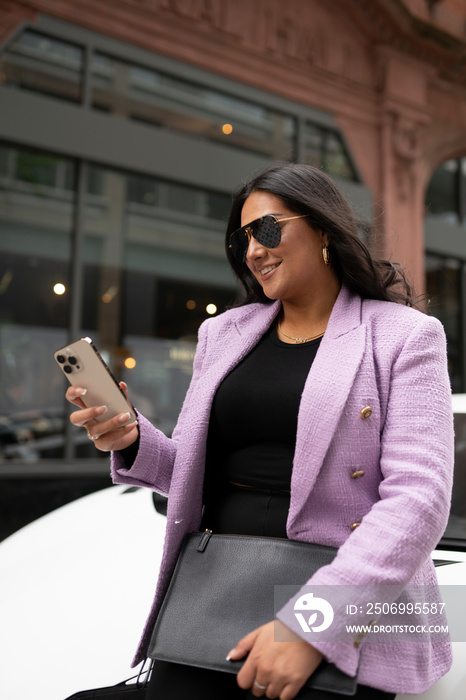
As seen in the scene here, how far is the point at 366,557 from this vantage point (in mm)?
1271

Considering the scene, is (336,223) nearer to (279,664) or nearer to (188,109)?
(279,664)

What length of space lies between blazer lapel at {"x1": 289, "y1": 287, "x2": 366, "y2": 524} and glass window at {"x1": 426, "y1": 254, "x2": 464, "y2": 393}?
8658 mm

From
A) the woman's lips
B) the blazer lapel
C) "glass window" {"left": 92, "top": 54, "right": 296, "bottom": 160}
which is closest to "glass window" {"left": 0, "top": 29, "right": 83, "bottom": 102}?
"glass window" {"left": 92, "top": 54, "right": 296, "bottom": 160}

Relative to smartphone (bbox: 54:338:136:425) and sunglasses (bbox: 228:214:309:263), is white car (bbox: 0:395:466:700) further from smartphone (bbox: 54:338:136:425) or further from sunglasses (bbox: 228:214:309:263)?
sunglasses (bbox: 228:214:309:263)

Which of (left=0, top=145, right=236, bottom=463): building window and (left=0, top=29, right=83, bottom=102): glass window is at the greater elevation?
(left=0, top=29, right=83, bottom=102): glass window

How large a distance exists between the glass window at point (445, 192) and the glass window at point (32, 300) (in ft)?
19.8

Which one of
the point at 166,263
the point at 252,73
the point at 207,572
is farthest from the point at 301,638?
the point at 252,73

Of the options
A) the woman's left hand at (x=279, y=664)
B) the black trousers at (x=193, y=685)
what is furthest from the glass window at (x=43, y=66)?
the woman's left hand at (x=279, y=664)

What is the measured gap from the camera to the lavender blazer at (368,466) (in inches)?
50.6

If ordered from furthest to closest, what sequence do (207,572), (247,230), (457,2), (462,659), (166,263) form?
(457,2) → (166,263) → (247,230) → (462,659) → (207,572)

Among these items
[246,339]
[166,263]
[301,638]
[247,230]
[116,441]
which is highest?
[166,263]

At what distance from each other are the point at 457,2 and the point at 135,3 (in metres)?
5.47

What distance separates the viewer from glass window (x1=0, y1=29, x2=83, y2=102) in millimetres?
6318

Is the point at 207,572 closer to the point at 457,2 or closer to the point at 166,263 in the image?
the point at 166,263
